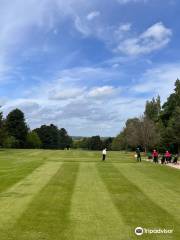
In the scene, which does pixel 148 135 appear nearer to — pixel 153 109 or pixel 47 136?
pixel 153 109

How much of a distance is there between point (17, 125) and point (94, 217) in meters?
118

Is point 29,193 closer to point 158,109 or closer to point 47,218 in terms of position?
point 47,218

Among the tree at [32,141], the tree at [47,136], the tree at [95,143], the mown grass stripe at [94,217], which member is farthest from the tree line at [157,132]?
the tree at [95,143]

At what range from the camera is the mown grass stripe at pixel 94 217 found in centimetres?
1127

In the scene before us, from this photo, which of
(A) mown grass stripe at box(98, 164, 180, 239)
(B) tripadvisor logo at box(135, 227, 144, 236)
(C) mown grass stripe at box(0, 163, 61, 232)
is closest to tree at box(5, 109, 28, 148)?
(C) mown grass stripe at box(0, 163, 61, 232)

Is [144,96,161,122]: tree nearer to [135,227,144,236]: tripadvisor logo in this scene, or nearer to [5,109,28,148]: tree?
[5,109,28,148]: tree

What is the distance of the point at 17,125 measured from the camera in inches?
5094

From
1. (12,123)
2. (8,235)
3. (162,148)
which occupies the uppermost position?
(12,123)

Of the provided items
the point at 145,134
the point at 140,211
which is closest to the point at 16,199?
the point at 140,211

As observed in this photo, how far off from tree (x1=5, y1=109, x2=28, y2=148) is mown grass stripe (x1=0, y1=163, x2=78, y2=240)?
363ft

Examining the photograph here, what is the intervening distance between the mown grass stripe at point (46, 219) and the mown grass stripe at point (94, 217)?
0.84 ft

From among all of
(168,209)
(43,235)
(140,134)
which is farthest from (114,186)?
(140,134)

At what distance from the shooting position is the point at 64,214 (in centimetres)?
1397

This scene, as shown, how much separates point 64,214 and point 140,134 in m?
78.3
